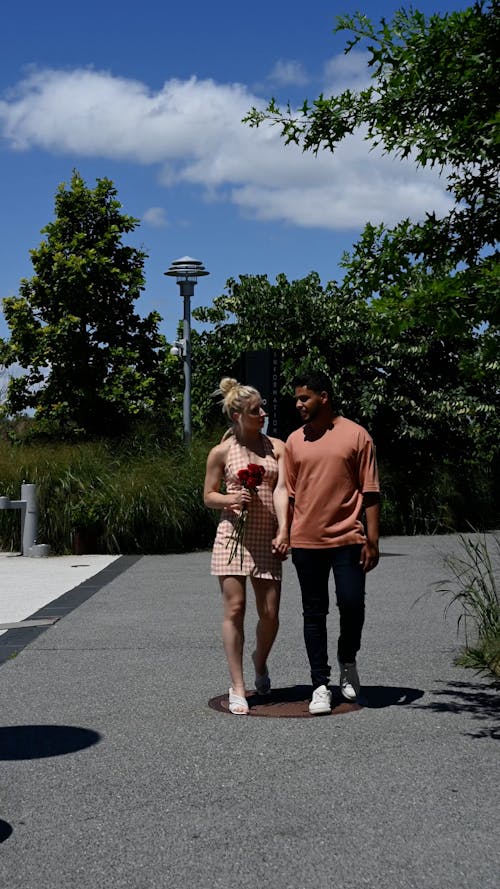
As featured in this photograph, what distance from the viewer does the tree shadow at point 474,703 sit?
575 centimetres

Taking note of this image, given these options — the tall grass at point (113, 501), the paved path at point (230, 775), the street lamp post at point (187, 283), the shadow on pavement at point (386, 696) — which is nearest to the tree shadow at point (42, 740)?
the paved path at point (230, 775)

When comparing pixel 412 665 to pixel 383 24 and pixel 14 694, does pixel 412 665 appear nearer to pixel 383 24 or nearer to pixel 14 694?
pixel 14 694

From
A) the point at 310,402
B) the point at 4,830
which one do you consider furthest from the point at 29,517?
the point at 4,830

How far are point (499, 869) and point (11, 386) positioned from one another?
114 ft

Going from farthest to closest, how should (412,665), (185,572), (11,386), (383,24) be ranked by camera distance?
(11,386)
(185,572)
(412,665)
(383,24)

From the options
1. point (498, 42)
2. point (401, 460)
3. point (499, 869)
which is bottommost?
point (499, 869)

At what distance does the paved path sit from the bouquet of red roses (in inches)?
33.7

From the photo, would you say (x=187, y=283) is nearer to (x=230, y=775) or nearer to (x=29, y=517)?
(x=29, y=517)

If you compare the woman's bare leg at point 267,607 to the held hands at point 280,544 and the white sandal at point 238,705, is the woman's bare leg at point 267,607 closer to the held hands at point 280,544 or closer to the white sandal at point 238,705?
the held hands at point 280,544

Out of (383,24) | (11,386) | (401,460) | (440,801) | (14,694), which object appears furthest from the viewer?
(11,386)

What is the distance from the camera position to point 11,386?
37188 millimetres

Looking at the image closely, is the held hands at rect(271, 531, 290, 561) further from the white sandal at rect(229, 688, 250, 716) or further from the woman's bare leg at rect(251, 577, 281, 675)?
the white sandal at rect(229, 688, 250, 716)

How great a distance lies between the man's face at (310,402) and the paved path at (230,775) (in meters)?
1.55

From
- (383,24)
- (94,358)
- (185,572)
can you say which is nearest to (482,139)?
(383,24)
